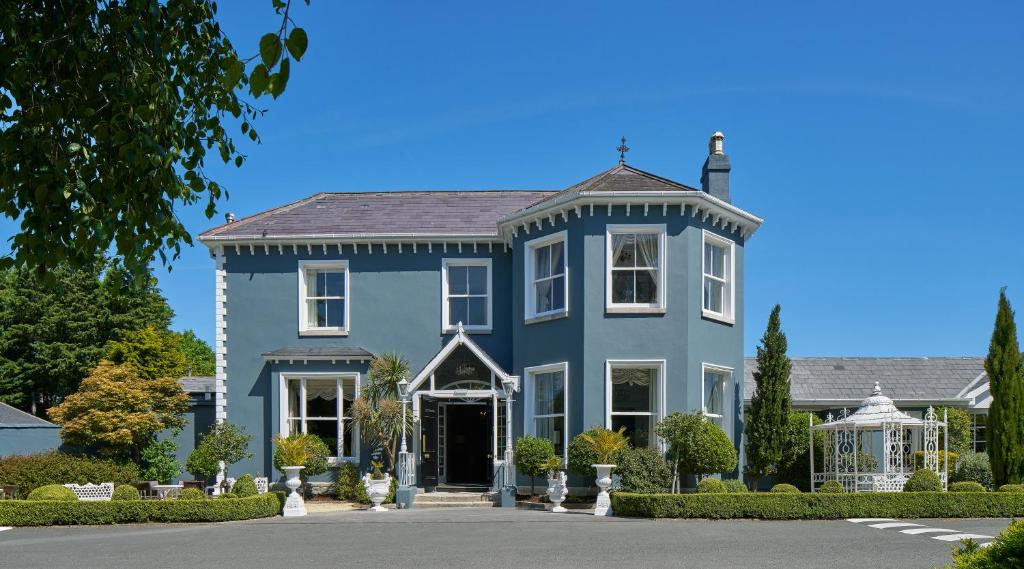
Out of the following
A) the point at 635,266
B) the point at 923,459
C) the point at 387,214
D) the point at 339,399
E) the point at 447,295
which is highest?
the point at 387,214

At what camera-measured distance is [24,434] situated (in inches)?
1166

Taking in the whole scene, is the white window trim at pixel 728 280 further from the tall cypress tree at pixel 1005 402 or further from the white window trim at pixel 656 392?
the tall cypress tree at pixel 1005 402

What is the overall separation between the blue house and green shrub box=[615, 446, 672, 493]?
5.09ft

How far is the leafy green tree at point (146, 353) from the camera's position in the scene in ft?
130

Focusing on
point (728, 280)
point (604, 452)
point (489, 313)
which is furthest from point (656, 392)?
point (489, 313)

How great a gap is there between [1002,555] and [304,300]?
62.7ft

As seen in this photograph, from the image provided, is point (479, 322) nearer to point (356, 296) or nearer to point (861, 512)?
point (356, 296)

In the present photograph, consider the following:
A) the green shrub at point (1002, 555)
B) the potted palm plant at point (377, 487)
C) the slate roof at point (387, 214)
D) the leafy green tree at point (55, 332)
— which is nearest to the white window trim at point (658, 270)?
the slate roof at point (387, 214)

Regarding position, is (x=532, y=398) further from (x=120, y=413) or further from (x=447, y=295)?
(x=120, y=413)

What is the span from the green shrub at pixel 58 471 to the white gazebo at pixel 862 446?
17.7 meters

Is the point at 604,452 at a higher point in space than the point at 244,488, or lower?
higher

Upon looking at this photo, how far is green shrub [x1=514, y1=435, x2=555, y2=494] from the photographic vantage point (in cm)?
2078

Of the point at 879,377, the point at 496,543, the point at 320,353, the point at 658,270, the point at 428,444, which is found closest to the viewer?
the point at 496,543

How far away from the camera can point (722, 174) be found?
944 inches
